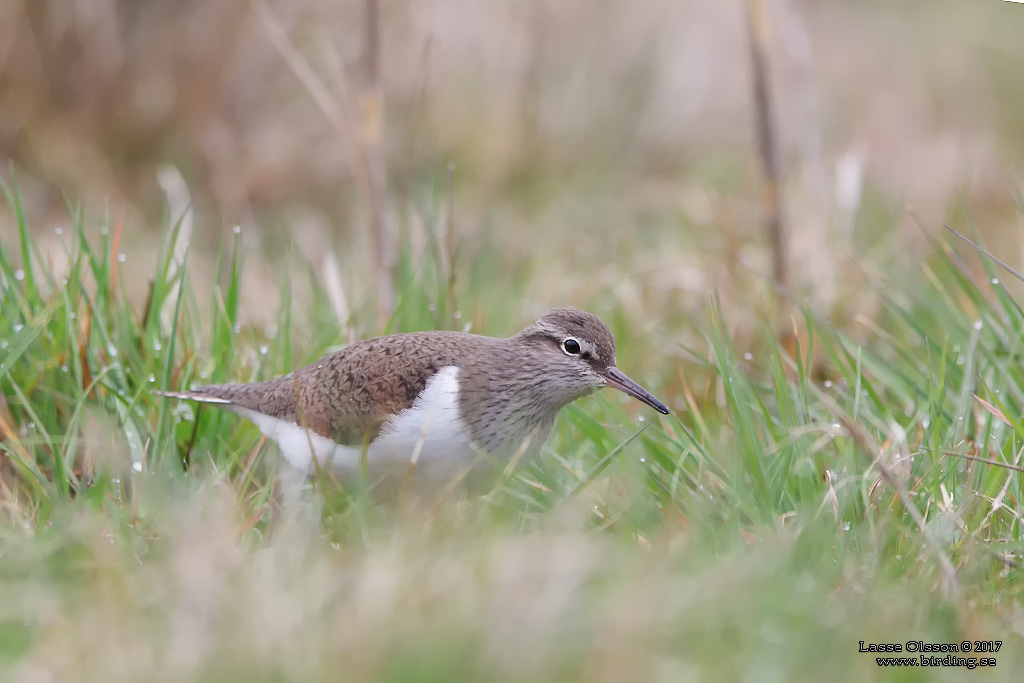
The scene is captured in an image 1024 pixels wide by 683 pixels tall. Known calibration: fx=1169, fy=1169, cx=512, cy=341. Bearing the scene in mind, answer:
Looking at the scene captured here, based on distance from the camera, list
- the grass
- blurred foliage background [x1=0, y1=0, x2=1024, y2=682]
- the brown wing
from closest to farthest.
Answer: the grass → blurred foliage background [x1=0, y1=0, x2=1024, y2=682] → the brown wing

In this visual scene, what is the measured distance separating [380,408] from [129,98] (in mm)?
5084

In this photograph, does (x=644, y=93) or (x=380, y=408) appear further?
(x=644, y=93)

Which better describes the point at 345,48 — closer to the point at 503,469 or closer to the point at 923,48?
the point at 503,469

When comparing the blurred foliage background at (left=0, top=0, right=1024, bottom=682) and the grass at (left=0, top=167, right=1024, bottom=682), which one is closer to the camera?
the grass at (left=0, top=167, right=1024, bottom=682)

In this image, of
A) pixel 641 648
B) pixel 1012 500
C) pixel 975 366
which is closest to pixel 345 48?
pixel 975 366

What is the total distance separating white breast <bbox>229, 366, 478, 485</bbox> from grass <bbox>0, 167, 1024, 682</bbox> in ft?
0.49

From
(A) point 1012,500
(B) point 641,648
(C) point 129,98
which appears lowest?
(A) point 1012,500

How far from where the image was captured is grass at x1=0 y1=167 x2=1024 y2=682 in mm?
2686

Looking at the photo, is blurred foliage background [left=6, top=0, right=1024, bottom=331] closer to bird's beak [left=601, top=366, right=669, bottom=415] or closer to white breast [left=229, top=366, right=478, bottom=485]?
bird's beak [left=601, top=366, right=669, bottom=415]

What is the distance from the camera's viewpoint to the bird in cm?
416

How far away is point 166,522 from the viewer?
137 inches

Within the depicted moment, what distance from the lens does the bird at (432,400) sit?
4164mm

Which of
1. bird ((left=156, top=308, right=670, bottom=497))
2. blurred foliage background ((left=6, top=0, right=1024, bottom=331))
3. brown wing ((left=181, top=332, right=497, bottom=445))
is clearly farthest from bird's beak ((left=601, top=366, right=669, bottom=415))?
blurred foliage background ((left=6, top=0, right=1024, bottom=331))

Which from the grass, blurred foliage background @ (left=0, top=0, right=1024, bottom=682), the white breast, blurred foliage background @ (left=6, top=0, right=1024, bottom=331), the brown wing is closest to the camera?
the grass
